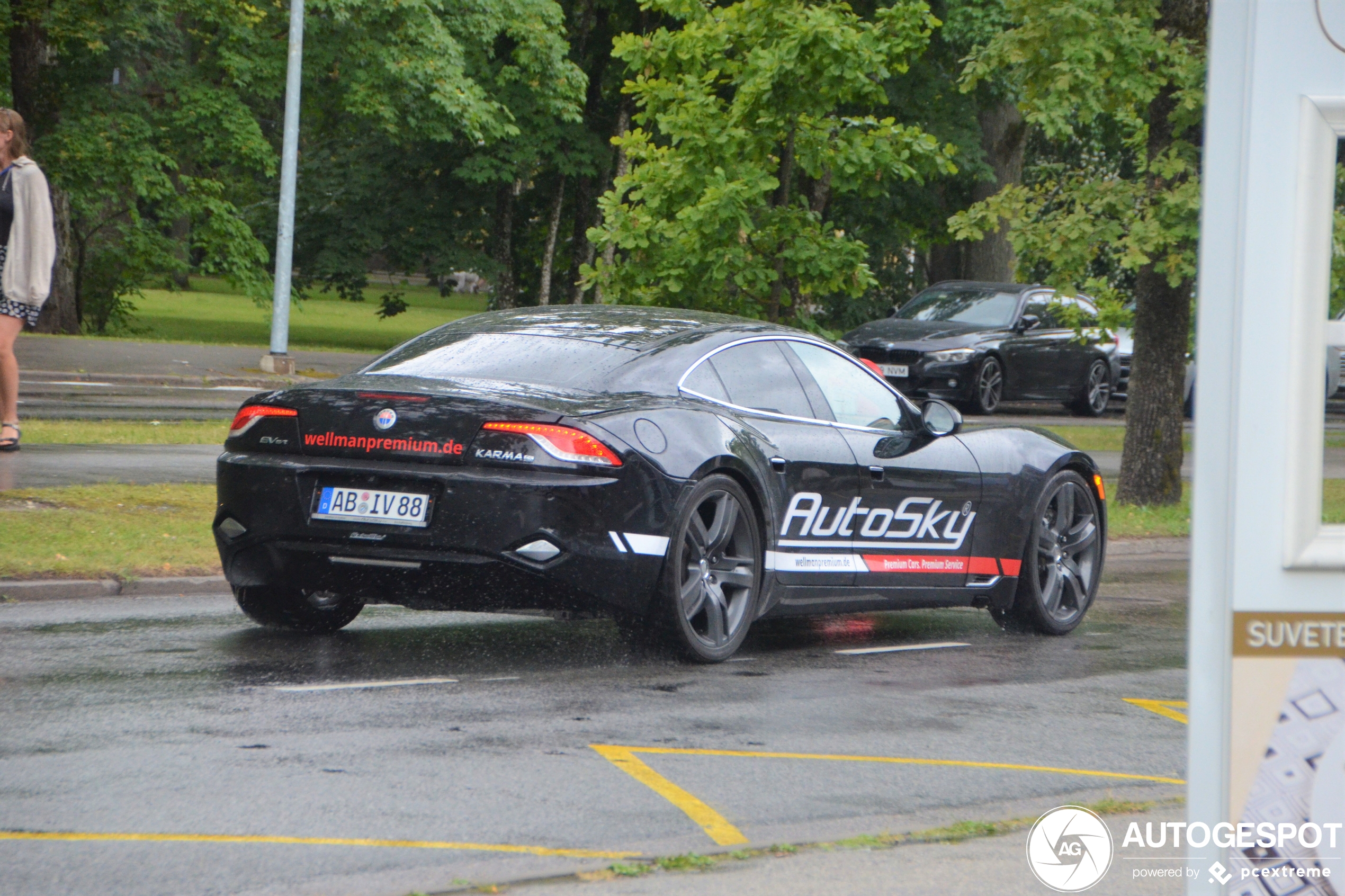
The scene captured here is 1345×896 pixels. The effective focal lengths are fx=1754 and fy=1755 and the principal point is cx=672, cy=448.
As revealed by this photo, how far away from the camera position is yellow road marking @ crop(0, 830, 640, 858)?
4.36 meters

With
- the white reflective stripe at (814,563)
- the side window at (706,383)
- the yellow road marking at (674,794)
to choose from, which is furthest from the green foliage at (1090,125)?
the yellow road marking at (674,794)

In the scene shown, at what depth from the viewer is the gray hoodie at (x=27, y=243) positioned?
11.8 meters

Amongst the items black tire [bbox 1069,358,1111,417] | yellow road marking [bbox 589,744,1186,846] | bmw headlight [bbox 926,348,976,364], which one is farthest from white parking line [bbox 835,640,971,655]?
black tire [bbox 1069,358,1111,417]

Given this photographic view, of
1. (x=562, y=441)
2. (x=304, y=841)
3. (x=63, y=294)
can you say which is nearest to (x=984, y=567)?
(x=562, y=441)

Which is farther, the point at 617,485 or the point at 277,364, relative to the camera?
the point at 277,364

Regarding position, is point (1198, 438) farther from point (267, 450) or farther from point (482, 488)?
point (267, 450)

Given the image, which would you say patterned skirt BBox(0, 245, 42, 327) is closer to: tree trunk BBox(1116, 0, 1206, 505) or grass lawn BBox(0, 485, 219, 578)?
grass lawn BBox(0, 485, 219, 578)

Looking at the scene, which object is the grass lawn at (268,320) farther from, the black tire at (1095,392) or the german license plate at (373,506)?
the german license plate at (373,506)

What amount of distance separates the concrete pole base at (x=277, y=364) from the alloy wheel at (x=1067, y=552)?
57.4 feet

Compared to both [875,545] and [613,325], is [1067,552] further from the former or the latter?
[613,325]

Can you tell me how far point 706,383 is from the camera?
24.7 feet

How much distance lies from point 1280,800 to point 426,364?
529 cm

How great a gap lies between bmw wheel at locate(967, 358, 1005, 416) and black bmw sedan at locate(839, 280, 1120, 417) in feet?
0.05

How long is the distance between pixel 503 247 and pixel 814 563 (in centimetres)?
3213
